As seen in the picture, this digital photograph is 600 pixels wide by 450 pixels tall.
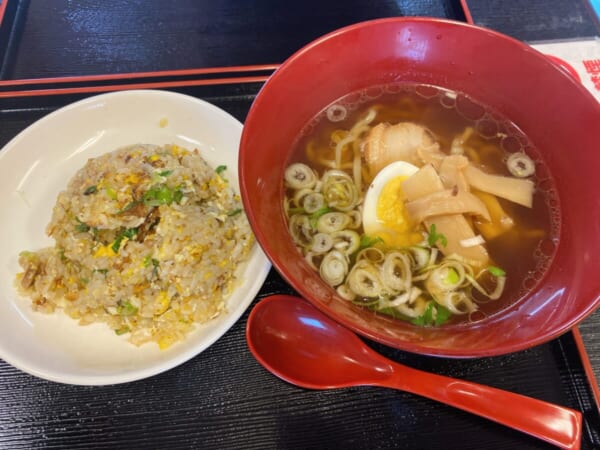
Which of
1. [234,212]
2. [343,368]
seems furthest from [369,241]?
[234,212]

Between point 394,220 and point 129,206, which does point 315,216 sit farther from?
point 129,206

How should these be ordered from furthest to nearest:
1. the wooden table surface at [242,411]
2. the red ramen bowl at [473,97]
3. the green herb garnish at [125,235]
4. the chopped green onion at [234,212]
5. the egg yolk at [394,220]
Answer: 1. the chopped green onion at [234,212]
2. the green herb garnish at [125,235]
3. the egg yolk at [394,220]
4. the wooden table surface at [242,411]
5. the red ramen bowl at [473,97]

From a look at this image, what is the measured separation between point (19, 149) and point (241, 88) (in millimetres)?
977

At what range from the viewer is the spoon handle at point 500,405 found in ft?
4.16

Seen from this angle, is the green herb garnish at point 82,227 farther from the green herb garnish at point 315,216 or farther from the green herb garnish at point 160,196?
the green herb garnish at point 315,216

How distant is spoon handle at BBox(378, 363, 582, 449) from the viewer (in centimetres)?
127

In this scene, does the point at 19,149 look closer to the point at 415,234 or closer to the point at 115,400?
the point at 115,400

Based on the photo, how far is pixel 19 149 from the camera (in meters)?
1.83

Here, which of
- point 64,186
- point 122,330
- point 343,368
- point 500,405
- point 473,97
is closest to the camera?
point 500,405

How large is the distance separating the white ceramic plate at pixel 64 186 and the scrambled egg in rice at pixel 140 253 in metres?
0.06

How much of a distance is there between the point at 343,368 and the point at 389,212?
55 centimetres

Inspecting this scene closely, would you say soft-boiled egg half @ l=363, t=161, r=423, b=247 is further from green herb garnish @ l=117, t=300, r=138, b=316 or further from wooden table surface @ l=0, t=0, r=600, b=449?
green herb garnish @ l=117, t=300, r=138, b=316

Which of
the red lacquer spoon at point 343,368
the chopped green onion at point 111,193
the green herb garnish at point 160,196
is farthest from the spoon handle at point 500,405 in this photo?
the chopped green onion at point 111,193

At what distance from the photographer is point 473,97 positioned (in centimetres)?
170
